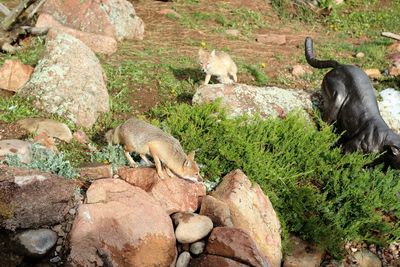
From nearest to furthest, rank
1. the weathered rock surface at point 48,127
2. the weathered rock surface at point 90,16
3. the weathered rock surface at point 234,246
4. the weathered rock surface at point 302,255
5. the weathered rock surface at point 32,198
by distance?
the weathered rock surface at point 32,198, the weathered rock surface at point 234,246, the weathered rock surface at point 302,255, the weathered rock surface at point 48,127, the weathered rock surface at point 90,16

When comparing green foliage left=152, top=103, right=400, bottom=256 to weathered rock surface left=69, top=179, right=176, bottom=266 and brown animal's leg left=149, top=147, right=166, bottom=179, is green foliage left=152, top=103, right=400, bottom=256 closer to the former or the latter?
brown animal's leg left=149, top=147, right=166, bottom=179

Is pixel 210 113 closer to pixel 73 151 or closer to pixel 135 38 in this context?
pixel 73 151

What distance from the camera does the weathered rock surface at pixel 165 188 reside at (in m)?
4.64

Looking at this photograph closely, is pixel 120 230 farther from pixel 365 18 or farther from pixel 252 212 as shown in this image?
pixel 365 18

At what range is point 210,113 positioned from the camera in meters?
6.05

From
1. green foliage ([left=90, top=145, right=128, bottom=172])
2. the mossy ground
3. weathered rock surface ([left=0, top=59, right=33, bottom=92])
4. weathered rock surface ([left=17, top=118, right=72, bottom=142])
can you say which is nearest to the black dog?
the mossy ground

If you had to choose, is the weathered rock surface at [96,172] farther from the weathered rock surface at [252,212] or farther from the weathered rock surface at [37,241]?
the weathered rock surface at [252,212]

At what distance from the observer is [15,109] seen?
6.09 m

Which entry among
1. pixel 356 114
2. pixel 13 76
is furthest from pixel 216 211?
pixel 13 76

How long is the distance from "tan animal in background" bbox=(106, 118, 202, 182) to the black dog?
301 cm

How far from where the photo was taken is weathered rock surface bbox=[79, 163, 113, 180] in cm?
475

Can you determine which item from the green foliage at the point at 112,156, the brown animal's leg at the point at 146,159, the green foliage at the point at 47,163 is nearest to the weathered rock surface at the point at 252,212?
the brown animal's leg at the point at 146,159

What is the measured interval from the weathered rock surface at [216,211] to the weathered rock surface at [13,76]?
143 inches

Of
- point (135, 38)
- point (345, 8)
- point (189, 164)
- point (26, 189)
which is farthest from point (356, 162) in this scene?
point (345, 8)
